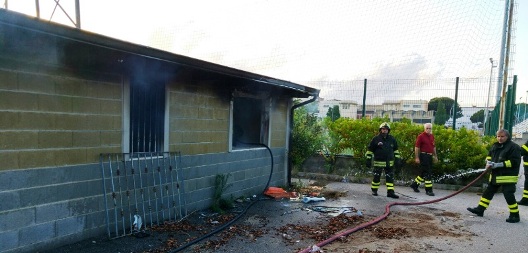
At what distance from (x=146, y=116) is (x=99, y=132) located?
0.87 metres

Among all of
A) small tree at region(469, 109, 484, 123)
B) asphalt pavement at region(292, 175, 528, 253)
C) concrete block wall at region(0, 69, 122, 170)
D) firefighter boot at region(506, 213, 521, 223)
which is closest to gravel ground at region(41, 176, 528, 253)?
asphalt pavement at region(292, 175, 528, 253)

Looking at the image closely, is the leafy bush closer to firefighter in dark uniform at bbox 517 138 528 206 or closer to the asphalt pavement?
the asphalt pavement

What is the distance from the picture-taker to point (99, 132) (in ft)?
15.5

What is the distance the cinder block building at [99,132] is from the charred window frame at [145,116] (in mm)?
16

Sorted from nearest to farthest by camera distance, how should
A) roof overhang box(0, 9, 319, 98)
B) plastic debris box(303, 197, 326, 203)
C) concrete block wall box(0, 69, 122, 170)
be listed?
roof overhang box(0, 9, 319, 98), concrete block wall box(0, 69, 122, 170), plastic debris box(303, 197, 326, 203)

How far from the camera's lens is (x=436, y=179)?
32.6ft

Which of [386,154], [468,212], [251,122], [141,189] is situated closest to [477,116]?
[386,154]

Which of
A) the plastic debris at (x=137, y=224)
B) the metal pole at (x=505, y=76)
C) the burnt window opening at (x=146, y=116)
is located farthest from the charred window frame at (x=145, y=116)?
the metal pole at (x=505, y=76)

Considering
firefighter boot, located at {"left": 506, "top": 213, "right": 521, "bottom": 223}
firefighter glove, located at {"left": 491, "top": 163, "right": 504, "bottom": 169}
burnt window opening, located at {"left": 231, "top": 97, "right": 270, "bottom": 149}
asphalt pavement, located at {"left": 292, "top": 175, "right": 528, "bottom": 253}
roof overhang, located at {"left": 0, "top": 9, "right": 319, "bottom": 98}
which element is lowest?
asphalt pavement, located at {"left": 292, "top": 175, "right": 528, "bottom": 253}

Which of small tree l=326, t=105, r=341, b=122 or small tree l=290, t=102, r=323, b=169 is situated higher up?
small tree l=326, t=105, r=341, b=122

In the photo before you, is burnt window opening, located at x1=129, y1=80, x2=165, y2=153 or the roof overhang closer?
the roof overhang

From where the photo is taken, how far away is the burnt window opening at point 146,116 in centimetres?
530

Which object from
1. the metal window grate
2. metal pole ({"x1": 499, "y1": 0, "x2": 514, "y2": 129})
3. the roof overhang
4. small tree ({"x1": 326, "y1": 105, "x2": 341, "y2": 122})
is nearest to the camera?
the roof overhang

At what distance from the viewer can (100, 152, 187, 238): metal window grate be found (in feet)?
16.0
